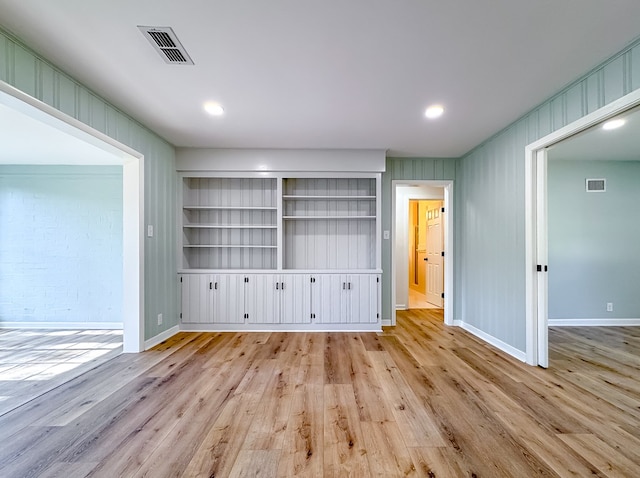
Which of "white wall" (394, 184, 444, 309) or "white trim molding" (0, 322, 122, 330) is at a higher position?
"white wall" (394, 184, 444, 309)

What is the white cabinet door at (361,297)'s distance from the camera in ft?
13.2

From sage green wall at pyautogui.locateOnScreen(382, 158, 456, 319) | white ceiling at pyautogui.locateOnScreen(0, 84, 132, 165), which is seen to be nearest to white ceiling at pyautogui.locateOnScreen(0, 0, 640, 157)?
white ceiling at pyautogui.locateOnScreen(0, 84, 132, 165)

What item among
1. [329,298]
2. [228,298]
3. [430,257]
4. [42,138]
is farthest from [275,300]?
[430,257]

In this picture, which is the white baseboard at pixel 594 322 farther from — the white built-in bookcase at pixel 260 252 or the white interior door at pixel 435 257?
the white built-in bookcase at pixel 260 252

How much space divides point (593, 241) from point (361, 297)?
12.3 ft

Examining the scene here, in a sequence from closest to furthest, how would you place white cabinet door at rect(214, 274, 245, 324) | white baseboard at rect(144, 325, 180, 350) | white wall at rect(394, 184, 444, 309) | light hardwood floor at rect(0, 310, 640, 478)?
light hardwood floor at rect(0, 310, 640, 478)
white baseboard at rect(144, 325, 180, 350)
white cabinet door at rect(214, 274, 245, 324)
white wall at rect(394, 184, 444, 309)

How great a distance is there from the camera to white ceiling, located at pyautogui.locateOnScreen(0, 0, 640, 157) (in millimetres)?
1627

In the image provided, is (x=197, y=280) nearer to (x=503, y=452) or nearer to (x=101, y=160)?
(x=101, y=160)

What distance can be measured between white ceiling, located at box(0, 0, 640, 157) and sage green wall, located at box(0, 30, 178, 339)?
11 cm

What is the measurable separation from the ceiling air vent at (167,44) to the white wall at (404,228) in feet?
13.9

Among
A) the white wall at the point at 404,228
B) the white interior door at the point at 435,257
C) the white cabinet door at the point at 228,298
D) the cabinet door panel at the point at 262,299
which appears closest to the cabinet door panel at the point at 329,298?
the cabinet door panel at the point at 262,299

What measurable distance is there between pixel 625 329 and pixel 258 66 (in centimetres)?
590

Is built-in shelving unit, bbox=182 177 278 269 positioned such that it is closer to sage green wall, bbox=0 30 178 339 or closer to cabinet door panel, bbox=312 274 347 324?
sage green wall, bbox=0 30 178 339

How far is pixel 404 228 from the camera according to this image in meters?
5.49
